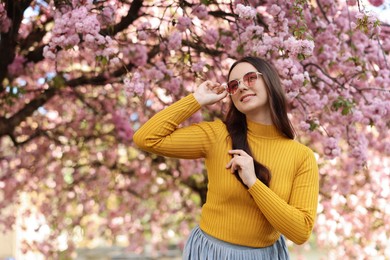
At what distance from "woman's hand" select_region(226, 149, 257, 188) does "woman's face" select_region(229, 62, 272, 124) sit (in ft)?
0.65

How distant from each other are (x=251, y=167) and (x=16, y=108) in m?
4.12

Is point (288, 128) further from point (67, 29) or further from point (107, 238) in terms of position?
point (107, 238)

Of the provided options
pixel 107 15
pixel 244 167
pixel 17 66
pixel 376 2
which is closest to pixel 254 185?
pixel 244 167

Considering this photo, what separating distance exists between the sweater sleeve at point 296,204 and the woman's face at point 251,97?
0.22 m

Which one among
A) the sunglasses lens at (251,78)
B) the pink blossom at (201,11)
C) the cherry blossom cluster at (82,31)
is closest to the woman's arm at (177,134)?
the sunglasses lens at (251,78)

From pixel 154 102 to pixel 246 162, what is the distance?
340 cm

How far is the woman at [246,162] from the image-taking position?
7.73 ft

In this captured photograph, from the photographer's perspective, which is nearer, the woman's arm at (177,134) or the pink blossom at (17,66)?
the woman's arm at (177,134)

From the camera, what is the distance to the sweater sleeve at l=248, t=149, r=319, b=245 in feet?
7.50

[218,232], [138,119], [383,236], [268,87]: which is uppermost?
[268,87]

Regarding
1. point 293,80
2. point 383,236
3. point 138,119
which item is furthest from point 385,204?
point 293,80

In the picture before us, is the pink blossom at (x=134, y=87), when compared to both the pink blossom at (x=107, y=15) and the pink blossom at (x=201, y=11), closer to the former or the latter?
the pink blossom at (x=107, y=15)

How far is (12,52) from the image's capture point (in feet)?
15.6

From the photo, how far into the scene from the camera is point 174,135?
2.47 meters
